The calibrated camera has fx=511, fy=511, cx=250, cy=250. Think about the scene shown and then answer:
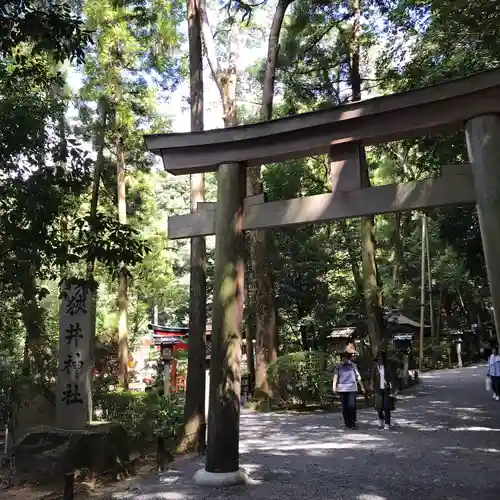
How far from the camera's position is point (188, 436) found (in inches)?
328

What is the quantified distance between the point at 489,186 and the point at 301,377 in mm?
9335

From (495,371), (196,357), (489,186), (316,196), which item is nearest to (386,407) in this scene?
(196,357)

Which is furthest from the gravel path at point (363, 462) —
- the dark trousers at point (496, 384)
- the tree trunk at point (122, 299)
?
the tree trunk at point (122, 299)

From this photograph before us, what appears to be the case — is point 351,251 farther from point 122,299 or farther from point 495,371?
point 122,299

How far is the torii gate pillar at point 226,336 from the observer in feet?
18.7

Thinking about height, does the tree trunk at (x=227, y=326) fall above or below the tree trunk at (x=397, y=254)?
below

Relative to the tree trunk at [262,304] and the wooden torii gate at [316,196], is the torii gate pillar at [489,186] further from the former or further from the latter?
the tree trunk at [262,304]

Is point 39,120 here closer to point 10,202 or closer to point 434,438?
point 10,202

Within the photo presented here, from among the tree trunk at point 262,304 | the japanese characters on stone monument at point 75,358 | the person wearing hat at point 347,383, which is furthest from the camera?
the tree trunk at point 262,304

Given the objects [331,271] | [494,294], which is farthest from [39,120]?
[331,271]

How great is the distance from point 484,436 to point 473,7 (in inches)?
273

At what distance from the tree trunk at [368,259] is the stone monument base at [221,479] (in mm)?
8960

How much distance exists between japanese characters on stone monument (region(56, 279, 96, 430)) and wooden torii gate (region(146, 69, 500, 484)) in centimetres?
248

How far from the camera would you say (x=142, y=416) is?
9.66m
